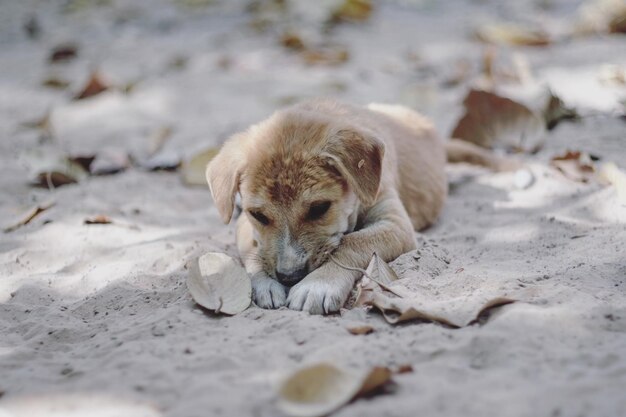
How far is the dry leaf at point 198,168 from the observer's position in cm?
543

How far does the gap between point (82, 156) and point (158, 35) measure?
4.78m

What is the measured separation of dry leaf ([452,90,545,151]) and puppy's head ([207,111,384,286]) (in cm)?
215

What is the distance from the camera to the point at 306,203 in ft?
11.7

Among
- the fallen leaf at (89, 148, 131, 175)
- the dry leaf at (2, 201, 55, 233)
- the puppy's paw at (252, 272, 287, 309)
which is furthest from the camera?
the fallen leaf at (89, 148, 131, 175)

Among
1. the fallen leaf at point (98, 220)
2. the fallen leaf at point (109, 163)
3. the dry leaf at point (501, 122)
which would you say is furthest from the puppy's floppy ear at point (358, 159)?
the fallen leaf at point (109, 163)

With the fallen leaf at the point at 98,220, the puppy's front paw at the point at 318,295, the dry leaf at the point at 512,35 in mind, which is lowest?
the fallen leaf at the point at 98,220

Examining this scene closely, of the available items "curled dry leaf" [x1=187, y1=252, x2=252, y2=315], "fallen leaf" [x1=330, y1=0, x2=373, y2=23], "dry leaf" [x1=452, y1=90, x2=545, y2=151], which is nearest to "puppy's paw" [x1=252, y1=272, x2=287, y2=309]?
"curled dry leaf" [x1=187, y1=252, x2=252, y2=315]

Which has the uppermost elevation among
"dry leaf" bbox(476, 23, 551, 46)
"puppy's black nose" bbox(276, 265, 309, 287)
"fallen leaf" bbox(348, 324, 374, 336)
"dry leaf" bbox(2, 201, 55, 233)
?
"dry leaf" bbox(476, 23, 551, 46)

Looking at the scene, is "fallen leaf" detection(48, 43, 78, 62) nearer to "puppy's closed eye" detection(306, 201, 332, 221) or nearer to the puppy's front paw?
"puppy's closed eye" detection(306, 201, 332, 221)

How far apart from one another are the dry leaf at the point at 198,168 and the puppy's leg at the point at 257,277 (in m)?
1.32

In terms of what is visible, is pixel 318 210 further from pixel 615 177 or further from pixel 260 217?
pixel 615 177

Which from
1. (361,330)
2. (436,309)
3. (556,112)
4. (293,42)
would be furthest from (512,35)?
(361,330)

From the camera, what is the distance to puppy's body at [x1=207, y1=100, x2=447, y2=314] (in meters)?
3.49

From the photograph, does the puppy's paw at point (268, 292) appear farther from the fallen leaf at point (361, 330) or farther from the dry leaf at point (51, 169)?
the dry leaf at point (51, 169)
